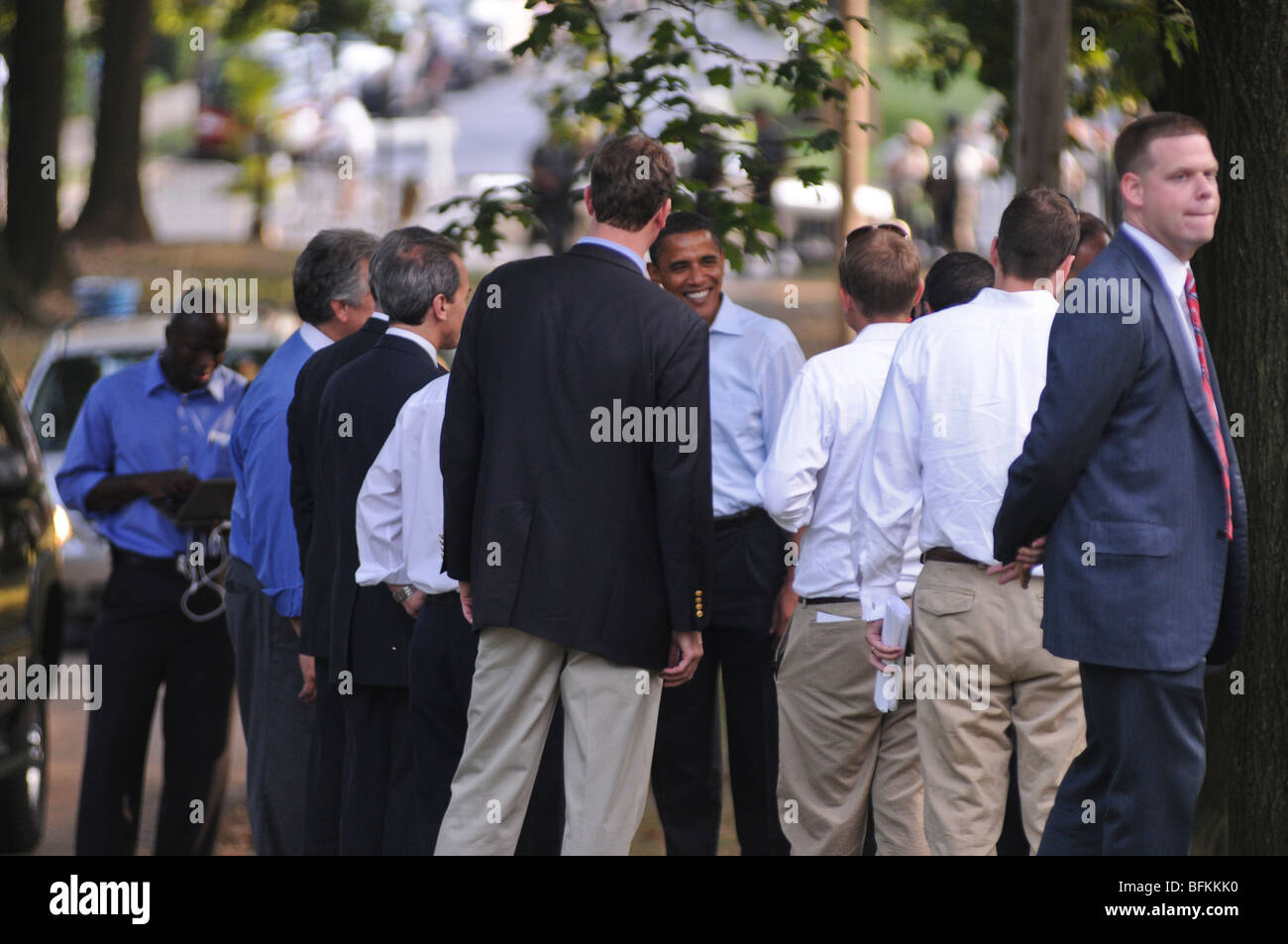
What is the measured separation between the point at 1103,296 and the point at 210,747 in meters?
3.82

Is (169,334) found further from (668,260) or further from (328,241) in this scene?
(668,260)

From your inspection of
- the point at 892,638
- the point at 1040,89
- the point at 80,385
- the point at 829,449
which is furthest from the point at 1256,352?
the point at 80,385

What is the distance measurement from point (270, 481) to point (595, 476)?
170 cm

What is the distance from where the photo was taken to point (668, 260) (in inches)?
247

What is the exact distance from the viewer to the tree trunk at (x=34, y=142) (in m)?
18.4

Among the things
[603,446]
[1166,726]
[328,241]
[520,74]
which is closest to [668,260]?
[328,241]

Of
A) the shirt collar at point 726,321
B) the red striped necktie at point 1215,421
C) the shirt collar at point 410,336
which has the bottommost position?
the red striped necktie at point 1215,421

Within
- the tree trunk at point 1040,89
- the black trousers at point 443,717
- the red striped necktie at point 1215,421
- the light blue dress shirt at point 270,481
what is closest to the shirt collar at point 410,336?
the light blue dress shirt at point 270,481

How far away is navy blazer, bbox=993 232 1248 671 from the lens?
14.0 feet

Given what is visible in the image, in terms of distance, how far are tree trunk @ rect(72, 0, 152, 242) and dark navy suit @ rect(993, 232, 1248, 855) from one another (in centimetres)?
1823

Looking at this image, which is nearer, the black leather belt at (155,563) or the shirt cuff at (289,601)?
the shirt cuff at (289,601)

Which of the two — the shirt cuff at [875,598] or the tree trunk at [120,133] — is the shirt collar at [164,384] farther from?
the tree trunk at [120,133]

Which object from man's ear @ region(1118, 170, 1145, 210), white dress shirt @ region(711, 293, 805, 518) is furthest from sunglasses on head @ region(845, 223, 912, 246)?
man's ear @ region(1118, 170, 1145, 210)

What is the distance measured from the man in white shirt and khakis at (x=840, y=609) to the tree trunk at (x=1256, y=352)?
953 mm
